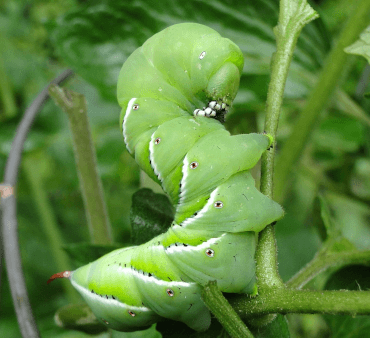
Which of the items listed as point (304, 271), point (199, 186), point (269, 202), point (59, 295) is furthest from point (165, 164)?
point (59, 295)

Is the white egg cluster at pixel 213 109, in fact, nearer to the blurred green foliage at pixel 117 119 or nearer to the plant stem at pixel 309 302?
the blurred green foliage at pixel 117 119

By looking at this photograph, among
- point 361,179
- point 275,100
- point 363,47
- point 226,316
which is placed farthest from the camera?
point 361,179

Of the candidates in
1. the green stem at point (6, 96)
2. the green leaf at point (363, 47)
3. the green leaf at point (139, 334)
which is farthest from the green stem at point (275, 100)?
the green stem at point (6, 96)

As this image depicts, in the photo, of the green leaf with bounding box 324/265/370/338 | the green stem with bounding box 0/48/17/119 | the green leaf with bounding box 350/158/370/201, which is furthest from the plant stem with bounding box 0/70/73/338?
the green leaf with bounding box 350/158/370/201

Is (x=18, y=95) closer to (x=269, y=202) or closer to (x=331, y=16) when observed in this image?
(x=331, y=16)

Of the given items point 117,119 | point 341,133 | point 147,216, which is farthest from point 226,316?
point 341,133

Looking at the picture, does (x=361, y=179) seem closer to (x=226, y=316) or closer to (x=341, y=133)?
(x=341, y=133)

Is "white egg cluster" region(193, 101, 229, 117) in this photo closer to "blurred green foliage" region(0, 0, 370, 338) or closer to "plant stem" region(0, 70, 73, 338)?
"blurred green foliage" region(0, 0, 370, 338)
